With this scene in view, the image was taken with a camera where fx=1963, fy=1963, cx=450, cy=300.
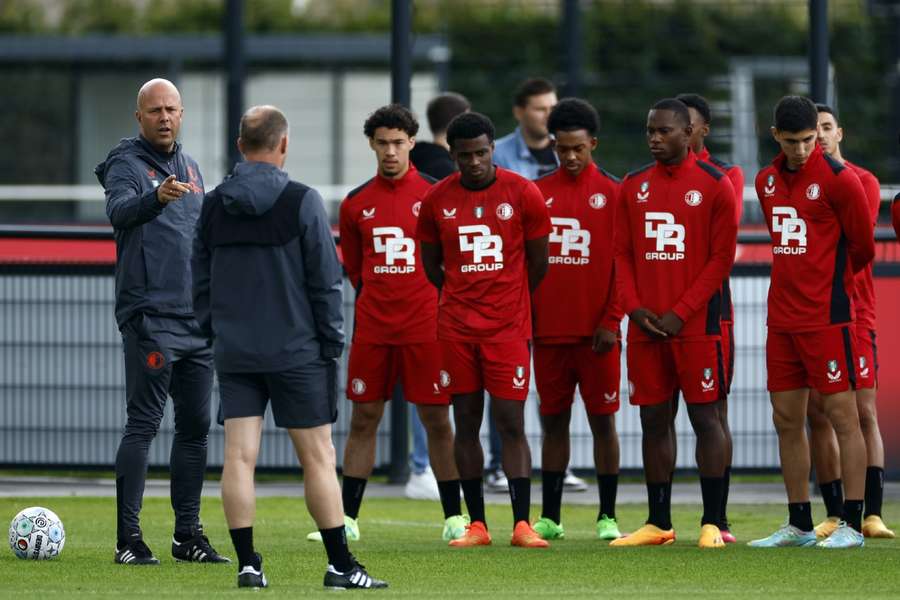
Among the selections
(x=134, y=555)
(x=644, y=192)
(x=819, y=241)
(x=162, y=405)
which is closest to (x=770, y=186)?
(x=819, y=241)

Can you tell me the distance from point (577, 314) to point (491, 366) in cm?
63

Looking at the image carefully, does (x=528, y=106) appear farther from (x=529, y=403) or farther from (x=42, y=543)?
(x=42, y=543)

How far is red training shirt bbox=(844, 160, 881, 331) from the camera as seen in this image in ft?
32.8

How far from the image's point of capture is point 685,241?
9664 mm

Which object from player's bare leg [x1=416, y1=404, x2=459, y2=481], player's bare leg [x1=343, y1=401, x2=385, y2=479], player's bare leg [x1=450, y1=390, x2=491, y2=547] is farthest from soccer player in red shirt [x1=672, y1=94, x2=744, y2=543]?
player's bare leg [x1=343, y1=401, x2=385, y2=479]

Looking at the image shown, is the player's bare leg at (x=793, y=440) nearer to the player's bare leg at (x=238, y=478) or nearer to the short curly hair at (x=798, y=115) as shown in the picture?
the short curly hair at (x=798, y=115)

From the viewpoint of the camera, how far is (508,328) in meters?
9.75

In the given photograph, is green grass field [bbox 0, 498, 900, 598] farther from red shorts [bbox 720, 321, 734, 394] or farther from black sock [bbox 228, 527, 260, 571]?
red shorts [bbox 720, 321, 734, 394]

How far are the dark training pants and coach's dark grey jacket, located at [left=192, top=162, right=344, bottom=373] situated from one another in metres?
0.95

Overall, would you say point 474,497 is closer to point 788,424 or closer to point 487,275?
point 487,275

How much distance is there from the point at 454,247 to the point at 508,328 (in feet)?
1.59

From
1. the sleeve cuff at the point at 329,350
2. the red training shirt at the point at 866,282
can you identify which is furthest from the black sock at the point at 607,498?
the sleeve cuff at the point at 329,350

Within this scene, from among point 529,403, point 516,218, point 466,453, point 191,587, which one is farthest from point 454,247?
point 529,403

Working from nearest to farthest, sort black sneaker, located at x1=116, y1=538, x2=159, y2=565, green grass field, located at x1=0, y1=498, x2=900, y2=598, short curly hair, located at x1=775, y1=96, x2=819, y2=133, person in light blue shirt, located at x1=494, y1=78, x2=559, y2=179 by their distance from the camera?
green grass field, located at x1=0, y1=498, x2=900, y2=598
black sneaker, located at x1=116, y1=538, x2=159, y2=565
short curly hair, located at x1=775, y1=96, x2=819, y2=133
person in light blue shirt, located at x1=494, y1=78, x2=559, y2=179
